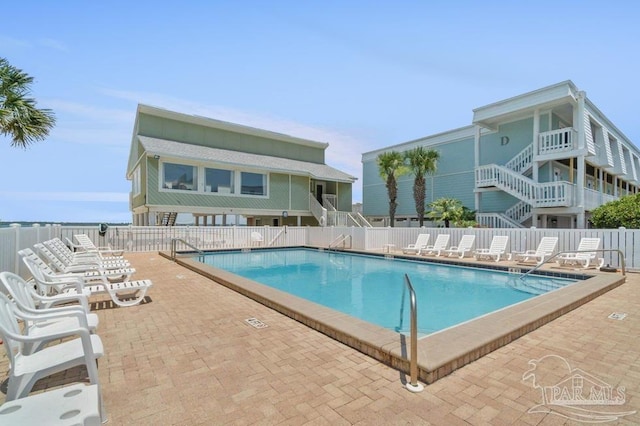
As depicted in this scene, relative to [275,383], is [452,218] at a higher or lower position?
higher

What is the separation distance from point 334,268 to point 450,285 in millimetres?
4871

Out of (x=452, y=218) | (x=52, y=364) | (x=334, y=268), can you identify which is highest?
(x=452, y=218)

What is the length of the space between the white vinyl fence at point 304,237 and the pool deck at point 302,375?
508 centimetres

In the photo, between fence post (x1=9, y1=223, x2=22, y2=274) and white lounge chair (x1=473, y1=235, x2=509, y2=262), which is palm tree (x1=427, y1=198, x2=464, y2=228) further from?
fence post (x1=9, y1=223, x2=22, y2=274)

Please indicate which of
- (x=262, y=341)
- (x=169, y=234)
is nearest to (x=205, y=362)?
(x=262, y=341)

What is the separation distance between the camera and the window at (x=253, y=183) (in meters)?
21.1

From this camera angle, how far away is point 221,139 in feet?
74.8

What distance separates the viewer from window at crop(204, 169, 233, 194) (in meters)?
19.6

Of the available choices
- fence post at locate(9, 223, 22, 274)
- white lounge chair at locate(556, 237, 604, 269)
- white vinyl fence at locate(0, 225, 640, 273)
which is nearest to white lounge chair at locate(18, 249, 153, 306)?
fence post at locate(9, 223, 22, 274)

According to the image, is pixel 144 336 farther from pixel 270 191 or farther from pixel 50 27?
pixel 270 191

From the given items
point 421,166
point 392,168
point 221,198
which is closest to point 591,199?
point 421,166

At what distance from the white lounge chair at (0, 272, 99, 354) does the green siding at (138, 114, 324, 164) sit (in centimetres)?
1912

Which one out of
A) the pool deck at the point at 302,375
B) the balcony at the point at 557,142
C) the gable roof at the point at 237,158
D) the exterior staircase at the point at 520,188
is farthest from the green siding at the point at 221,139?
the pool deck at the point at 302,375

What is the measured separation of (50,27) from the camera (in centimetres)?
883
